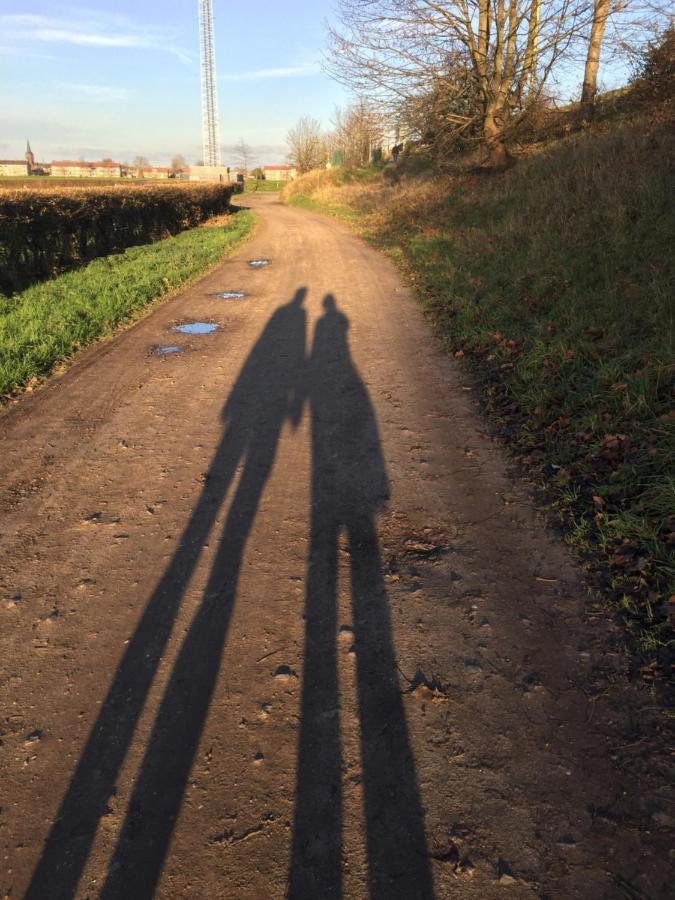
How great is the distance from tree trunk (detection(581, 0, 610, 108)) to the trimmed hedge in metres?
14.0

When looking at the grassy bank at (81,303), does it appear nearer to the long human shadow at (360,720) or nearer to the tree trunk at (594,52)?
the long human shadow at (360,720)

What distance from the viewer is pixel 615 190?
9344 millimetres

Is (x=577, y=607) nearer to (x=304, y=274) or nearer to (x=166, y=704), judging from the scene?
(x=166, y=704)

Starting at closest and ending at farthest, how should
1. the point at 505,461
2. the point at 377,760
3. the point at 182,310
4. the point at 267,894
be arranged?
the point at 267,894, the point at 377,760, the point at 505,461, the point at 182,310

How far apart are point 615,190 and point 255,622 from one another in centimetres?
955

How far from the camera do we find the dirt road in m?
2.07

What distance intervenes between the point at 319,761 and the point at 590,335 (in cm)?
546

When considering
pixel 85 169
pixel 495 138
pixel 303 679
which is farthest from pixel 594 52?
pixel 85 169

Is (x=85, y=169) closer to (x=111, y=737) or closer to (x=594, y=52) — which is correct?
(x=594, y=52)

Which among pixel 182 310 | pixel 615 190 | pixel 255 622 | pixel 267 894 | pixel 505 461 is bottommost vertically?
pixel 267 894

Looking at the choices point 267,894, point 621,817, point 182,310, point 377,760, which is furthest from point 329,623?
point 182,310

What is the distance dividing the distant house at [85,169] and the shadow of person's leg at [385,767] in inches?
4272

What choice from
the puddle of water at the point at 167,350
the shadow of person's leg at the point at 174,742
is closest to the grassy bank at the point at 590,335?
the shadow of person's leg at the point at 174,742

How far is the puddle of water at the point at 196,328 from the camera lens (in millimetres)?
8993
